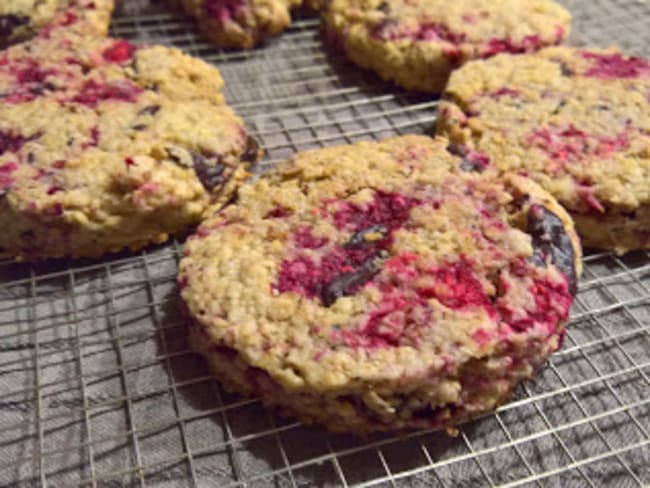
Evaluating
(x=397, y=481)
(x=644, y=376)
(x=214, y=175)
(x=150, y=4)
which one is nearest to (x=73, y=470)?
(x=397, y=481)

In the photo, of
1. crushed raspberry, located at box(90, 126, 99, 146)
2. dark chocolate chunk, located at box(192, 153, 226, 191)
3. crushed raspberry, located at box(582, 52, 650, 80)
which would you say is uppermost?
crushed raspberry, located at box(582, 52, 650, 80)

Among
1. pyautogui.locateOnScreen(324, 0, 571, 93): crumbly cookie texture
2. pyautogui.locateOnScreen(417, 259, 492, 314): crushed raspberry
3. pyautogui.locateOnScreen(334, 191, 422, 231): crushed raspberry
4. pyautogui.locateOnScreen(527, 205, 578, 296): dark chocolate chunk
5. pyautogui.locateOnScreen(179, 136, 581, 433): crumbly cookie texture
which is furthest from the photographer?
pyautogui.locateOnScreen(324, 0, 571, 93): crumbly cookie texture

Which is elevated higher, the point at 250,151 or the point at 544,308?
the point at 544,308

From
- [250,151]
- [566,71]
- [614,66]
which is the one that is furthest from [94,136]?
[614,66]

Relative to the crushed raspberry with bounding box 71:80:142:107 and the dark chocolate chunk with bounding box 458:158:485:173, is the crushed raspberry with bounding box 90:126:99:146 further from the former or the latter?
the dark chocolate chunk with bounding box 458:158:485:173

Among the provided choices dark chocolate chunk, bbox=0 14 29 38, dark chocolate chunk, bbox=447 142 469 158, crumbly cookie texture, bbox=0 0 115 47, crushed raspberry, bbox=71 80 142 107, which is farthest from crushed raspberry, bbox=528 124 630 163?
dark chocolate chunk, bbox=0 14 29 38

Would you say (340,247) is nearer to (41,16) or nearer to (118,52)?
(118,52)

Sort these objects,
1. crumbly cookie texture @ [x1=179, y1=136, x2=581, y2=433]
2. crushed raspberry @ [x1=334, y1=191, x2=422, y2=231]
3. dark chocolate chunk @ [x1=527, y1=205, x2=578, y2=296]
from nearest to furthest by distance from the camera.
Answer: crumbly cookie texture @ [x1=179, y1=136, x2=581, y2=433], dark chocolate chunk @ [x1=527, y1=205, x2=578, y2=296], crushed raspberry @ [x1=334, y1=191, x2=422, y2=231]
